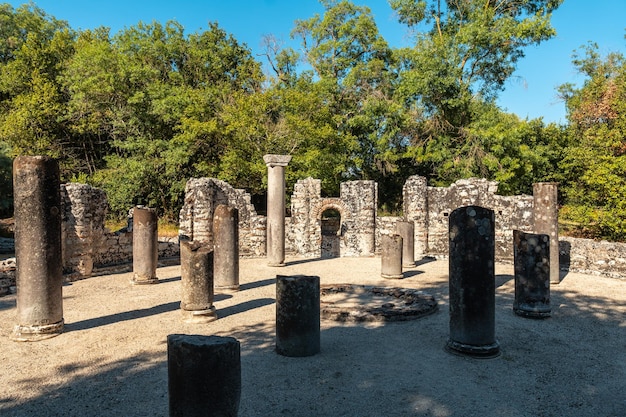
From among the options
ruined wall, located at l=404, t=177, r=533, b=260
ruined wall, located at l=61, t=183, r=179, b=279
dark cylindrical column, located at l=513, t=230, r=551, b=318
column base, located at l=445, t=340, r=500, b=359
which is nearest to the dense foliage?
ruined wall, located at l=404, t=177, r=533, b=260

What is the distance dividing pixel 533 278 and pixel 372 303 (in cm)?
339

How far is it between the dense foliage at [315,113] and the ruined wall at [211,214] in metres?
5.85

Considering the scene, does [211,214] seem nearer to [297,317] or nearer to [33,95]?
[297,317]

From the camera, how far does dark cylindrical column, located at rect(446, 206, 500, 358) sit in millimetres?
6523

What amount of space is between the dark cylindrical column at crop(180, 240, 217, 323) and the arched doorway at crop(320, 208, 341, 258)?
12.5 m

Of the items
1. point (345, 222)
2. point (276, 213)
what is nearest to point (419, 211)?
point (345, 222)

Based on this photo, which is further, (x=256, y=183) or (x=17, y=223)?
(x=256, y=183)

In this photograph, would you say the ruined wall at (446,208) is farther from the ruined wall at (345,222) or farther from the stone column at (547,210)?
the stone column at (547,210)

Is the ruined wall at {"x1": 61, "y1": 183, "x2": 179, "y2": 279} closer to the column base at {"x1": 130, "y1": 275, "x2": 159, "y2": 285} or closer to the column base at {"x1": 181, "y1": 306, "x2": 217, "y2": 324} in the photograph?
the column base at {"x1": 130, "y1": 275, "x2": 159, "y2": 285}

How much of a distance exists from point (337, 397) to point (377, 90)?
26382 mm

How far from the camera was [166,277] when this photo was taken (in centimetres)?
Result: 1338

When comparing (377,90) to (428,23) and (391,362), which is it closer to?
(428,23)

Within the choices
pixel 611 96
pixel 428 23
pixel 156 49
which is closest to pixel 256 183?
pixel 156 49

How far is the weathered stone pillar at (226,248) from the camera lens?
444 inches
